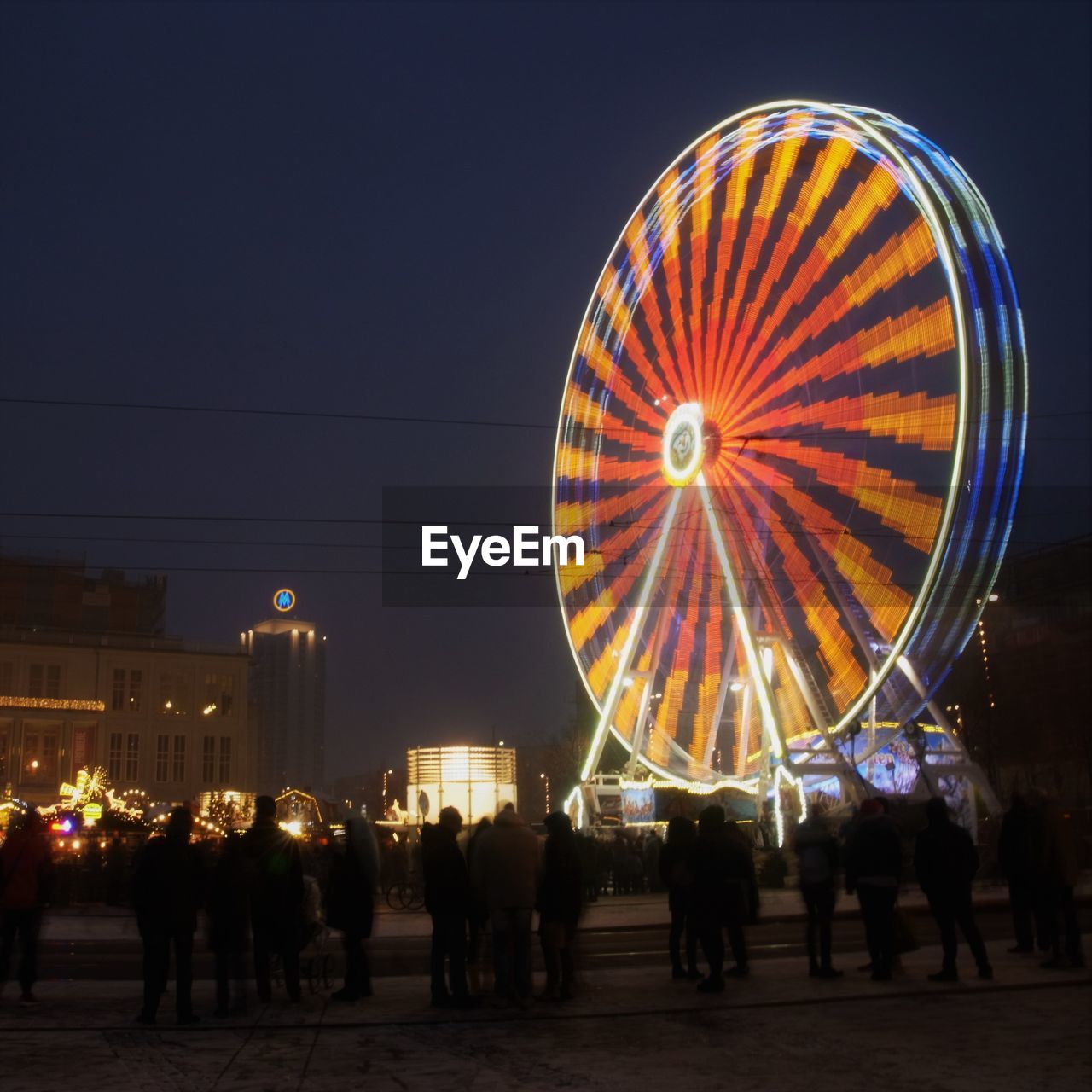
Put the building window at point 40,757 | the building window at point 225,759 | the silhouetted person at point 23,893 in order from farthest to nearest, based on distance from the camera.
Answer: the building window at point 225,759, the building window at point 40,757, the silhouetted person at point 23,893

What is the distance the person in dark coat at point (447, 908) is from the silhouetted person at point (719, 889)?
188cm

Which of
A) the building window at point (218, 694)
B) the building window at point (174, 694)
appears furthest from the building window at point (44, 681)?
the building window at point (218, 694)

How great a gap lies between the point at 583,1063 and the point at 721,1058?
797 mm

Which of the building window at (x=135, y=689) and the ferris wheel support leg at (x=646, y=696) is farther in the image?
the building window at (x=135, y=689)

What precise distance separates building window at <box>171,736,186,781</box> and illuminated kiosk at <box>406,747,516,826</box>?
36.5 meters

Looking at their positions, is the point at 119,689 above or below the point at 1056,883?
above

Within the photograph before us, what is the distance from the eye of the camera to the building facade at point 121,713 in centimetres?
7344

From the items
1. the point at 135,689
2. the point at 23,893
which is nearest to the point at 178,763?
the point at 135,689

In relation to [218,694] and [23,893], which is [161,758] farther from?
[23,893]

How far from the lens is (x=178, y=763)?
260 feet

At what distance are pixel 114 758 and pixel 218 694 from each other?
23.9ft

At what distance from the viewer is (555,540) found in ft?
102

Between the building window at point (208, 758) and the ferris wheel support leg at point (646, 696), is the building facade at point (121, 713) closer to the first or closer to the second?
the building window at point (208, 758)

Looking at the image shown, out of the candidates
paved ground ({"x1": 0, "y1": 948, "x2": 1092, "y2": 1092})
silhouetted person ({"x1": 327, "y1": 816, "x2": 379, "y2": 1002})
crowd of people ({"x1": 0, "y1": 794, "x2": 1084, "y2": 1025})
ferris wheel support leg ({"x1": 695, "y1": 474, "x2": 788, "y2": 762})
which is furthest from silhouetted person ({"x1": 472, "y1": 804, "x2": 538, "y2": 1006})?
ferris wheel support leg ({"x1": 695, "y1": 474, "x2": 788, "y2": 762})
